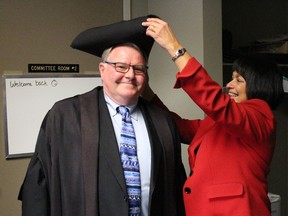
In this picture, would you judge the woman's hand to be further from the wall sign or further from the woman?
the wall sign

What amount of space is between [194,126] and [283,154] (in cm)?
152

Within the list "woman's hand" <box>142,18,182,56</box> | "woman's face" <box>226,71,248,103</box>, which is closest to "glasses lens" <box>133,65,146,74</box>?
"woman's hand" <box>142,18,182,56</box>

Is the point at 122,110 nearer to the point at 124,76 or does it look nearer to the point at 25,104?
the point at 124,76

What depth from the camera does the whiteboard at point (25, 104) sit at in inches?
75.2

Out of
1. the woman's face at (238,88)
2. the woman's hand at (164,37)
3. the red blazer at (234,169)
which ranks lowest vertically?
the red blazer at (234,169)

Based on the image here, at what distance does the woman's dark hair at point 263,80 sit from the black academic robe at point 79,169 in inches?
19.7

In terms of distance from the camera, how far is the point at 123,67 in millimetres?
1213

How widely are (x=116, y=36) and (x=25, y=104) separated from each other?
39.1 inches

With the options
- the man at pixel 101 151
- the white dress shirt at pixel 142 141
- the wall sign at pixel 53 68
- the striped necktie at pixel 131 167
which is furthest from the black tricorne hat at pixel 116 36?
the wall sign at pixel 53 68

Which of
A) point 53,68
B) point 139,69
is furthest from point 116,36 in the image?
point 53,68

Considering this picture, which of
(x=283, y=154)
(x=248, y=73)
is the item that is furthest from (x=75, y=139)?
(x=283, y=154)

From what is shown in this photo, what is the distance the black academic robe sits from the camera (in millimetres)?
1164

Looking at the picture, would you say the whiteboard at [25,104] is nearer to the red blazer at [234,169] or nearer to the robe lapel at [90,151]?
the robe lapel at [90,151]

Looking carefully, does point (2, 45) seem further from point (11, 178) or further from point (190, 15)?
point (190, 15)
